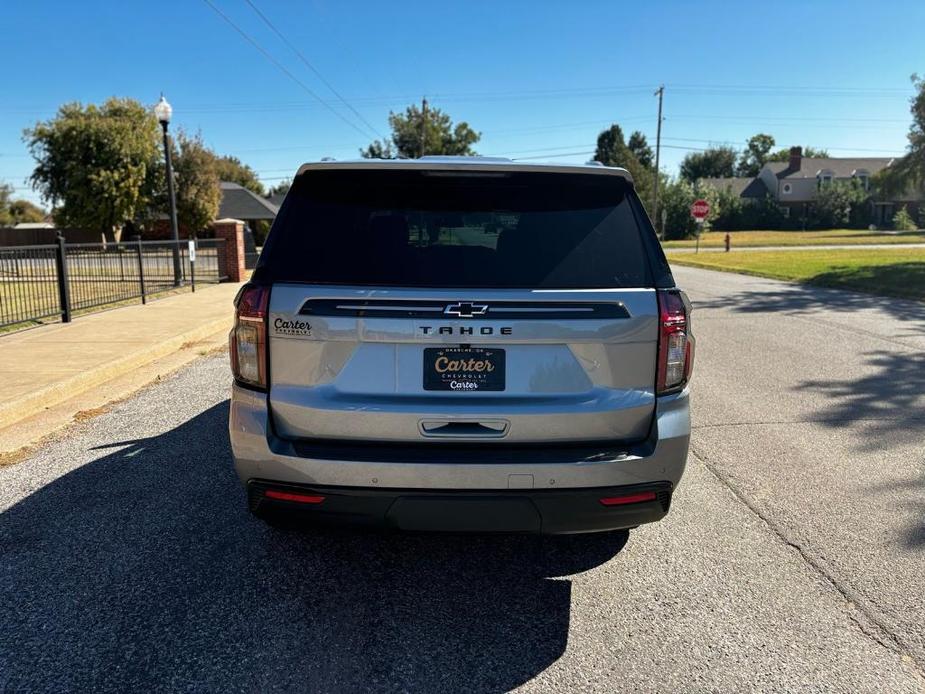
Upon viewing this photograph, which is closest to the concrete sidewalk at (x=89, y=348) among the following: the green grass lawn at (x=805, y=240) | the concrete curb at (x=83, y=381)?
the concrete curb at (x=83, y=381)

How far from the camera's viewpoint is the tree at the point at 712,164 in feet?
397

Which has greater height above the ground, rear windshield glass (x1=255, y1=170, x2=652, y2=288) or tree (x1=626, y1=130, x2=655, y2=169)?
tree (x1=626, y1=130, x2=655, y2=169)

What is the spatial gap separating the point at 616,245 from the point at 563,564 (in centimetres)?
173

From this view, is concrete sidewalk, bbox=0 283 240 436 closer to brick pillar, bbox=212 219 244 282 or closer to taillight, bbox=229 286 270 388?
taillight, bbox=229 286 270 388

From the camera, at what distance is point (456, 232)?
10.3 feet

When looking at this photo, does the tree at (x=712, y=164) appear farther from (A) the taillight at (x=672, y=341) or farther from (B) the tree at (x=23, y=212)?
(A) the taillight at (x=672, y=341)

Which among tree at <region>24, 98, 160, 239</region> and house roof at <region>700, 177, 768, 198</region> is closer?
tree at <region>24, 98, 160, 239</region>

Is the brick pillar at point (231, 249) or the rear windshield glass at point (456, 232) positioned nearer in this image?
the rear windshield glass at point (456, 232)

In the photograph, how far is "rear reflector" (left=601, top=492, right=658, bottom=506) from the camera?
3.01 m

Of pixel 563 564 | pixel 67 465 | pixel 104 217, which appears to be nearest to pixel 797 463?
pixel 563 564

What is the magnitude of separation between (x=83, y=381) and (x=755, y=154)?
13751 centimetres

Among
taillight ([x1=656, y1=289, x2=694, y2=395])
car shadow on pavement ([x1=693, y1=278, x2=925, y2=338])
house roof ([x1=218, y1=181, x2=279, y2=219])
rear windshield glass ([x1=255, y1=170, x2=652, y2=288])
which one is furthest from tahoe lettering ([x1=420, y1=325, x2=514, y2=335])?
house roof ([x1=218, y1=181, x2=279, y2=219])

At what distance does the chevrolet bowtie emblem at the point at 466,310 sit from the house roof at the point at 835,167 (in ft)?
303

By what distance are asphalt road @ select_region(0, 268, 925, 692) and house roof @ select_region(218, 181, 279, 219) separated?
5510cm
